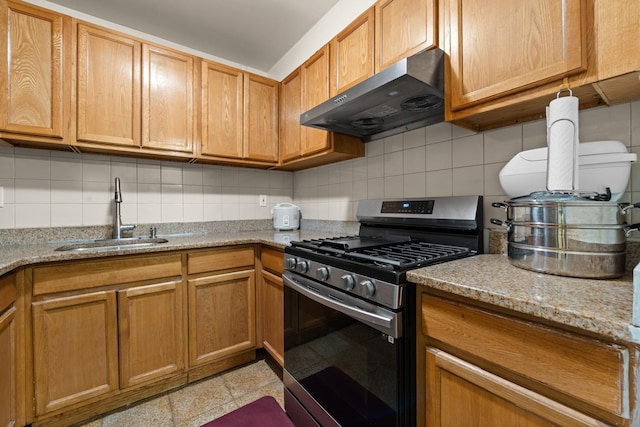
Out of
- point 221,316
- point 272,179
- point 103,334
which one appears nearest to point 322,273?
point 221,316

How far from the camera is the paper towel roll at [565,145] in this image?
0.82 m

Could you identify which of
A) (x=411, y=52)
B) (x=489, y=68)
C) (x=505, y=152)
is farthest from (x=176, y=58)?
(x=505, y=152)

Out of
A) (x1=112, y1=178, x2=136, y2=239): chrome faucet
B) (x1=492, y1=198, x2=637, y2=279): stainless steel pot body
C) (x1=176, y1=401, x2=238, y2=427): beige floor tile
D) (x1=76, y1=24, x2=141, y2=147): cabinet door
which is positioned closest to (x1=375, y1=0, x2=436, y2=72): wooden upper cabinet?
(x1=492, y1=198, x2=637, y2=279): stainless steel pot body

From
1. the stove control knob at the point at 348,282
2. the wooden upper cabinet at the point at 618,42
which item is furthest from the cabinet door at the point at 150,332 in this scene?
the wooden upper cabinet at the point at 618,42

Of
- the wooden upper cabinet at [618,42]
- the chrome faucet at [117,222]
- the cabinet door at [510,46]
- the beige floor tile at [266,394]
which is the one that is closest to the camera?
the wooden upper cabinet at [618,42]

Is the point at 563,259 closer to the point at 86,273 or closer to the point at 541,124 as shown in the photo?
the point at 541,124

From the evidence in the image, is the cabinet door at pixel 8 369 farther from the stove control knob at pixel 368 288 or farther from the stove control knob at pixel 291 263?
the stove control knob at pixel 368 288

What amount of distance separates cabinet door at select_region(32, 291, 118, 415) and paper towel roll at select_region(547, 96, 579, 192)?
2018 mm

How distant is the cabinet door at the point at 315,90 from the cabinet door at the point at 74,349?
1.49 m

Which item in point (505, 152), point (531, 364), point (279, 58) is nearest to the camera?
point (531, 364)

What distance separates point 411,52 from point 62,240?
7.81ft

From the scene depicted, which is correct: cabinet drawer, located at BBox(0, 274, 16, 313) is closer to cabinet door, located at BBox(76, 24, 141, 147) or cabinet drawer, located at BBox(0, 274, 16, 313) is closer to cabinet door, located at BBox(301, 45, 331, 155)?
cabinet door, located at BBox(76, 24, 141, 147)

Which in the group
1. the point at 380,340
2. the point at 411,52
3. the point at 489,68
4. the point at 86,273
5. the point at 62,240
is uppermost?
the point at 411,52

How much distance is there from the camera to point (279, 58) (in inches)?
104
